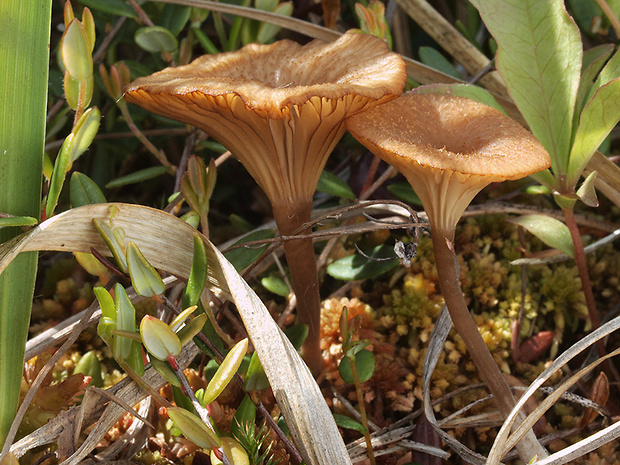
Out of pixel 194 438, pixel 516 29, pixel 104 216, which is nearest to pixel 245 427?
pixel 194 438

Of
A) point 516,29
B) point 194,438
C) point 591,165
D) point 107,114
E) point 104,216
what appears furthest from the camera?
point 107,114

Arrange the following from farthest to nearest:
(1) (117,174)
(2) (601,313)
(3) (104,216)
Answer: (1) (117,174), (2) (601,313), (3) (104,216)

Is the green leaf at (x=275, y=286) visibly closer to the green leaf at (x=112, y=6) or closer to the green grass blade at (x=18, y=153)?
the green grass blade at (x=18, y=153)

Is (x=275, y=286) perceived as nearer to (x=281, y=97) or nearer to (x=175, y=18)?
(x=281, y=97)

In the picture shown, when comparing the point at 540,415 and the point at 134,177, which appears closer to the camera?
the point at 540,415

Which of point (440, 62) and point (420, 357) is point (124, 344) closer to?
point (420, 357)

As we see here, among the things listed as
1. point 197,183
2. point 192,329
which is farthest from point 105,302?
point 197,183

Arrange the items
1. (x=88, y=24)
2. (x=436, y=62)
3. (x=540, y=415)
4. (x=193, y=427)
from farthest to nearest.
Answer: (x=436, y=62)
(x=88, y=24)
(x=540, y=415)
(x=193, y=427)
